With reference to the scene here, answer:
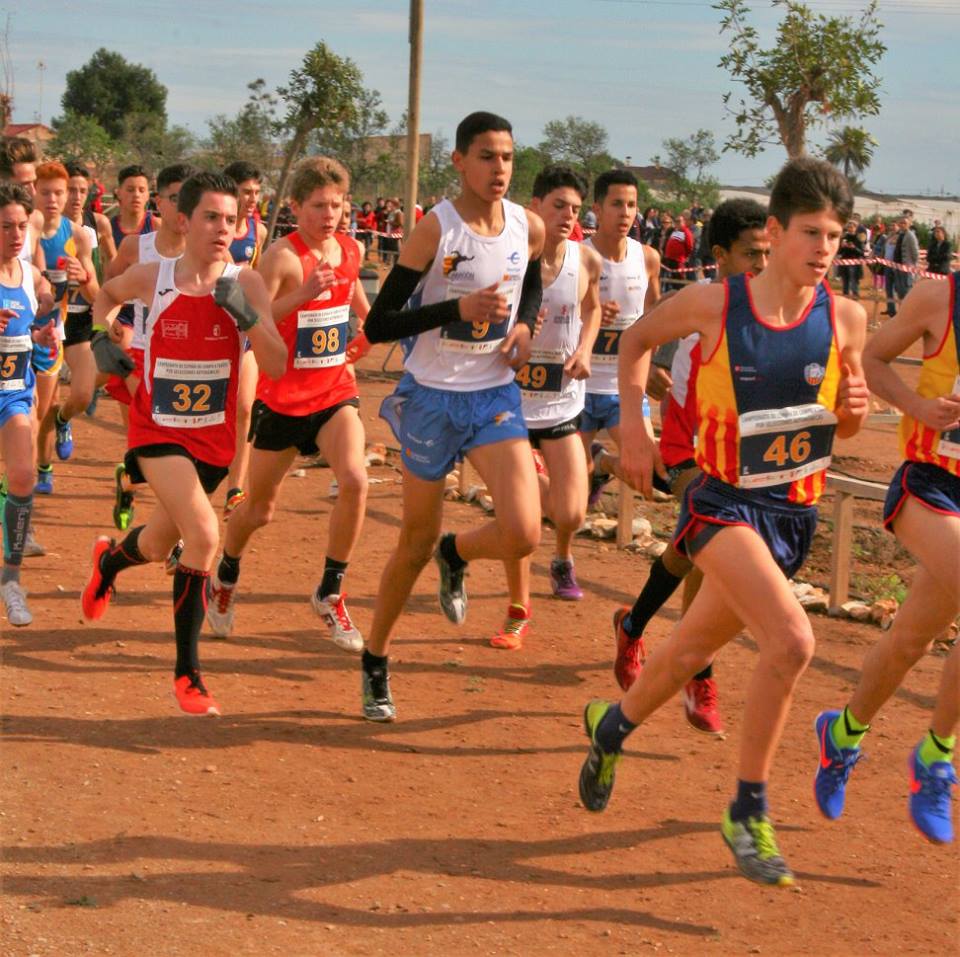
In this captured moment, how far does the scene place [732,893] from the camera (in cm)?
486

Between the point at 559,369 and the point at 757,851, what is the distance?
3952 millimetres

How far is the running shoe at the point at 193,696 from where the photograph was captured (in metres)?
6.11

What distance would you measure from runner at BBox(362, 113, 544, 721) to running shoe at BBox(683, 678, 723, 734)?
0.96 meters

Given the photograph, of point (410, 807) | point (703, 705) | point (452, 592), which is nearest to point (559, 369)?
point (452, 592)

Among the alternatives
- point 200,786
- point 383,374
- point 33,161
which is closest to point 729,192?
point 383,374

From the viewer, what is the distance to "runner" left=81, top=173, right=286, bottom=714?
6230 mm

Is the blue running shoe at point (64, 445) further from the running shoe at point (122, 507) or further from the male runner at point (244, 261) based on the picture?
the running shoe at point (122, 507)

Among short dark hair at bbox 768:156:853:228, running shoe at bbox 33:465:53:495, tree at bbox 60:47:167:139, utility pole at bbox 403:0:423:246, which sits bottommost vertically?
running shoe at bbox 33:465:53:495

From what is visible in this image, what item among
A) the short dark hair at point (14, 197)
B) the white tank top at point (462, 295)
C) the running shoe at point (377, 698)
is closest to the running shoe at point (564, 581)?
the running shoe at point (377, 698)

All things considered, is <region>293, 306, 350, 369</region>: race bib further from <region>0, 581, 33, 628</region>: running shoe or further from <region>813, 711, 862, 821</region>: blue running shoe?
<region>813, 711, 862, 821</region>: blue running shoe

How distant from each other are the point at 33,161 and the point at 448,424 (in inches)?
204

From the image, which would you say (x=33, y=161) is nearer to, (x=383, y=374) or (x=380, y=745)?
(x=380, y=745)

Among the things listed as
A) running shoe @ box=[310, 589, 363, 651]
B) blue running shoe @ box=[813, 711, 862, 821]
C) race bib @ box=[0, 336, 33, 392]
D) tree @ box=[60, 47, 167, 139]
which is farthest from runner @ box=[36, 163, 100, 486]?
tree @ box=[60, 47, 167, 139]

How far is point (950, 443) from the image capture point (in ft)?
17.2
